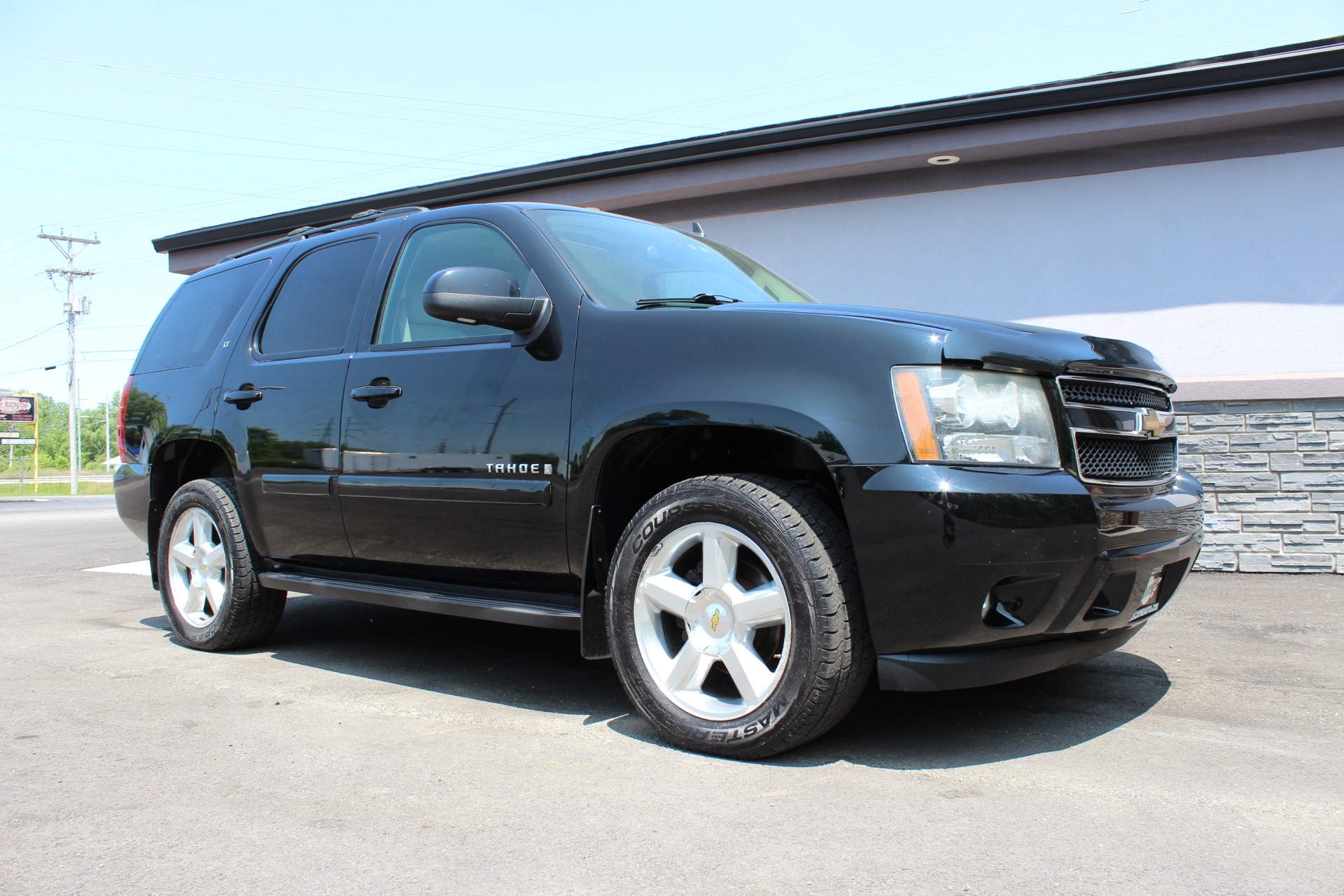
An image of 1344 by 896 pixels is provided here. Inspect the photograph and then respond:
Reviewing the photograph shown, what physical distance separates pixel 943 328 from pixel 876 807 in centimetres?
129

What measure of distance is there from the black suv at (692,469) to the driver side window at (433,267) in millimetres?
13

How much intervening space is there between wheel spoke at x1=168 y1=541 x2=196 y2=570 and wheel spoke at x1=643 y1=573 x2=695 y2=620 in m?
2.83

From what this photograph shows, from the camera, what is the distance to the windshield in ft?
11.9

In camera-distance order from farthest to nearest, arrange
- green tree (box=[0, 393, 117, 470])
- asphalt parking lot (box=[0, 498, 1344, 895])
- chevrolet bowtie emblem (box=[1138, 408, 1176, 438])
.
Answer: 1. green tree (box=[0, 393, 117, 470])
2. chevrolet bowtie emblem (box=[1138, 408, 1176, 438])
3. asphalt parking lot (box=[0, 498, 1344, 895])

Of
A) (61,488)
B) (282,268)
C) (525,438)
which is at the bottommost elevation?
(61,488)

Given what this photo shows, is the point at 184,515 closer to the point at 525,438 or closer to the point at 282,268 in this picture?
the point at 282,268

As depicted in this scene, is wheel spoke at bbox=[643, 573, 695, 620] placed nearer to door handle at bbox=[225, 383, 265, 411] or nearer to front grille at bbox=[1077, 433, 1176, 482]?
front grille at bbox=[1077, 433, 1176, 482]

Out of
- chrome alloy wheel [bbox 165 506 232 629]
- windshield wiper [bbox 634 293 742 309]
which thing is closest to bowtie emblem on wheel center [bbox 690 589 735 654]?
windshield wiper [bbox 634 293 742 309]

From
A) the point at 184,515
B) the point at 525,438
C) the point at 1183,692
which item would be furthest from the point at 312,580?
the point at 1183,692

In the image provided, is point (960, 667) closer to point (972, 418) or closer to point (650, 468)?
point (972, 418)

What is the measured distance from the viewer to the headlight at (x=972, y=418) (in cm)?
271

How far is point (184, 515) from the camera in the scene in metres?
4.90

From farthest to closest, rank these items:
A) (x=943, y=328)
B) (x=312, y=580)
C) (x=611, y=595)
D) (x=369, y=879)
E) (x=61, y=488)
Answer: (x=61, y=488)
(x=312, y=580)
(x=611, y=595)
(x=943, y=328)
(x=369, y=879)

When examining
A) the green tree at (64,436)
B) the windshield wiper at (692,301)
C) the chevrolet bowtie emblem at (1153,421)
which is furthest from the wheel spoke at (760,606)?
the green tree at (64,436)
